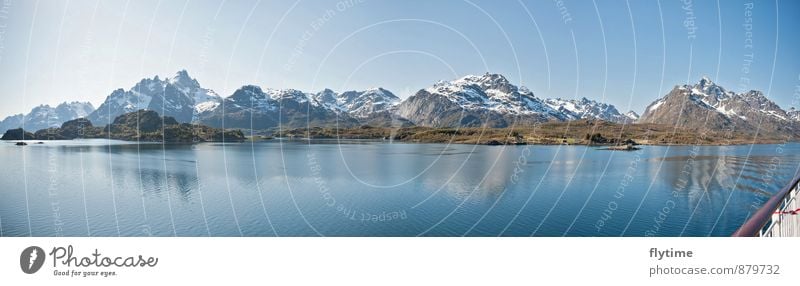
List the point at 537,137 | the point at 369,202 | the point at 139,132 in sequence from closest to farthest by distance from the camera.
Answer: the point at 369,202, the point at 537,137, the point at 139,132

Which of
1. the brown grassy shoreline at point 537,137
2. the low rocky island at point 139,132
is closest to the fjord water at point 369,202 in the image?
the brown grassy shoreline at point 537,137

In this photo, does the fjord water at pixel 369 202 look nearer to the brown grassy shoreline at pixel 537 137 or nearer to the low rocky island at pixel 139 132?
the brown grassy shoreline at pixel 537 137

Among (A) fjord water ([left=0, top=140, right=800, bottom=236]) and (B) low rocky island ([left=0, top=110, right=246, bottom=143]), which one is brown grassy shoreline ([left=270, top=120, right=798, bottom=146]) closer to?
(B) low rocky island ([left=0, top=110, right=246, bottom=143])

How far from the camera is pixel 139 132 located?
13838cm

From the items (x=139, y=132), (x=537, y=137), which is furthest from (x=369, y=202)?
(x=139, y=132)

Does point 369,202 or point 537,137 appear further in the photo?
point 537,137

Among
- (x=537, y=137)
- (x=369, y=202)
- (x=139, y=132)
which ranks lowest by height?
(x=369, y=202)

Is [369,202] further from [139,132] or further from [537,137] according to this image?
[139,132]
